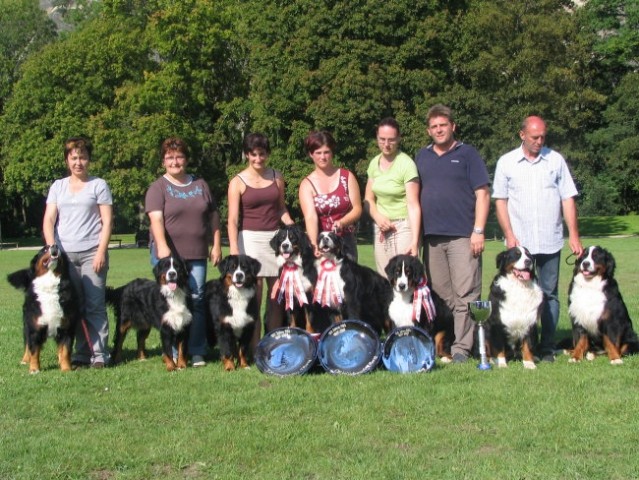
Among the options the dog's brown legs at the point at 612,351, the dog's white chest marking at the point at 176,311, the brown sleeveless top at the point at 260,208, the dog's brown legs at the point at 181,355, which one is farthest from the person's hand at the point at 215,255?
Answer: the dog's brown legs at the point at 612,351

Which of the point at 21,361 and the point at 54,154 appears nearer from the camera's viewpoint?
the point at 21,361

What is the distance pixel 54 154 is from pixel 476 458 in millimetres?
32886

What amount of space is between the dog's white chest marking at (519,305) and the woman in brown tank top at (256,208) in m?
1.96

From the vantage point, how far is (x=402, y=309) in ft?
21.7

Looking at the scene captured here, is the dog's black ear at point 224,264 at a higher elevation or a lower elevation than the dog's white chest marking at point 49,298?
higher

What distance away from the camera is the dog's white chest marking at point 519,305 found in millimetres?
6465

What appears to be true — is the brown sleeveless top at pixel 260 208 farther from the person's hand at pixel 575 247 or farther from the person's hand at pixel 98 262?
the person's hand at pixel 575 247

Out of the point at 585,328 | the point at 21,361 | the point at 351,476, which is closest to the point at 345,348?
the point at 585,328

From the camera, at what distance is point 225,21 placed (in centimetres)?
3256

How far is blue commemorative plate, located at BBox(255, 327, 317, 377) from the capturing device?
641 centimetres

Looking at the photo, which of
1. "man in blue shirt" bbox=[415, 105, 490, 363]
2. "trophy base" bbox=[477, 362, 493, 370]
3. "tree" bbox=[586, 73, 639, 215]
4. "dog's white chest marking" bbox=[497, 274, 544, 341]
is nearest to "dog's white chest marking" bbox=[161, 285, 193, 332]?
"man in blue shirt" bbox=[415, 105, 490, 363]

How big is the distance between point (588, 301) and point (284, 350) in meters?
2.53

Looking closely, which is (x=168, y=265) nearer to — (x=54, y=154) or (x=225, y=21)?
(x=225, y=21)

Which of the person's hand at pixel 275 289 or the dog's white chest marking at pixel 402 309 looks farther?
the person's hand at pixel 275 289
